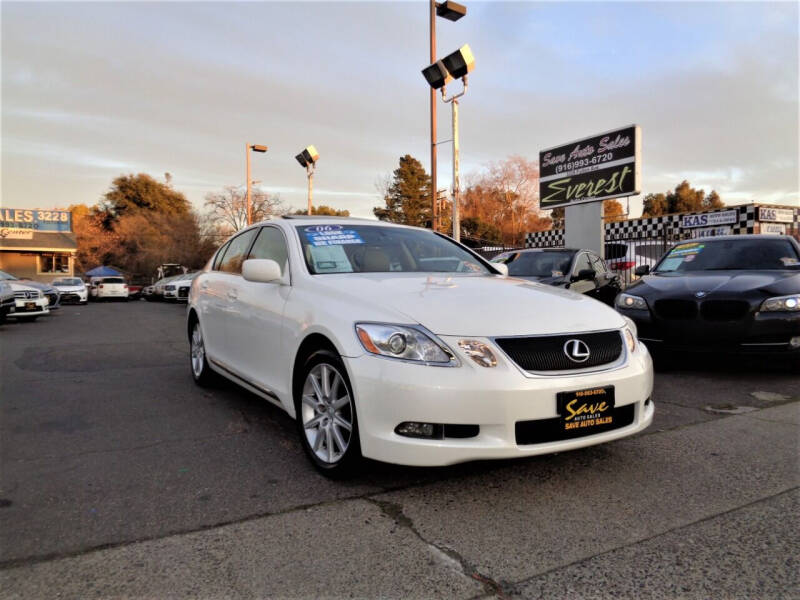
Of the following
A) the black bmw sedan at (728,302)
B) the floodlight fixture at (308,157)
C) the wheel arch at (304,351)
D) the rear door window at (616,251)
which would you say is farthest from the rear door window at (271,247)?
the floodlight fixture at (308,157)

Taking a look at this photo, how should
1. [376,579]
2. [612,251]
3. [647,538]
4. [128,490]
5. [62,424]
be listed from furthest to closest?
[612,251], [62,424], [128,490], [647,538], [376,579]

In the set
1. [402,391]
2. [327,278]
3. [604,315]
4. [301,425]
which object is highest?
[327,278]

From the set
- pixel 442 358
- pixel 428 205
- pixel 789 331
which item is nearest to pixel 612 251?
pixel 789 331

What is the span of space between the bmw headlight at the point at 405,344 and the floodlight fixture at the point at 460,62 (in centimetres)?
1151

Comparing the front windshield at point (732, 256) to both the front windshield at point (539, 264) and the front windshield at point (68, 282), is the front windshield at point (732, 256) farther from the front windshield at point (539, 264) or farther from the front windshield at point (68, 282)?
the front windshield at point (68, 282)

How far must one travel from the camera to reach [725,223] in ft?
61.5

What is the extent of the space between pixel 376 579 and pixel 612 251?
16.2m

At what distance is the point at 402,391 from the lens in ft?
8.41

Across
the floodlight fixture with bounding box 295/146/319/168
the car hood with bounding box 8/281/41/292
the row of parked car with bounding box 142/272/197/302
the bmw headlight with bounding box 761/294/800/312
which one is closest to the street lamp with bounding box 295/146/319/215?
the floodlight fixture with bounding box 295/146/319/168

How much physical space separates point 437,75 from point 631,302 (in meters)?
9.16

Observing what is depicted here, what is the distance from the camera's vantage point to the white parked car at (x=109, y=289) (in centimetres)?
2784

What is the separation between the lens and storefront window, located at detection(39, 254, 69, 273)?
125ft

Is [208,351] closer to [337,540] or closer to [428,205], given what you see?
[337,540]

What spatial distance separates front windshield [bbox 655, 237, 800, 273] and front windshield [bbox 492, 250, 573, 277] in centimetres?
187
